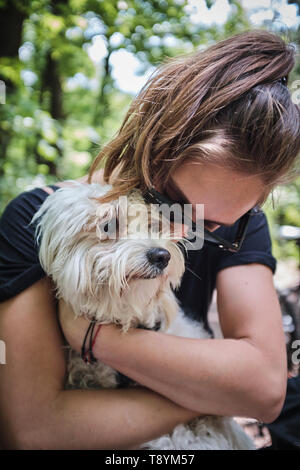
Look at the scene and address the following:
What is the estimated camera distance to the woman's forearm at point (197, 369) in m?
1.42

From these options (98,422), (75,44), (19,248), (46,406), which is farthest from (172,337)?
(75,44)

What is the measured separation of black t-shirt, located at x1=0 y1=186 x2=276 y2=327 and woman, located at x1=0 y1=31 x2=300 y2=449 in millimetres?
14

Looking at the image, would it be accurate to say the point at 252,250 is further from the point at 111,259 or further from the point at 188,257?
the point at 111,259

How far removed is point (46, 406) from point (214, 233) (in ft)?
3.40

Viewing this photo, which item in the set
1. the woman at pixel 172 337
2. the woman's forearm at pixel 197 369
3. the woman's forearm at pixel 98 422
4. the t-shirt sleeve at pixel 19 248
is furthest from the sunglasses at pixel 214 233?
the woman's forearm at pixel 98 422

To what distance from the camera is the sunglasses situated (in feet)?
5.08

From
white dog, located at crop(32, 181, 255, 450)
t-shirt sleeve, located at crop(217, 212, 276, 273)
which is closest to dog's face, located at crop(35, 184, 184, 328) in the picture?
white dog, located at crop(32, 181, 255, 450)

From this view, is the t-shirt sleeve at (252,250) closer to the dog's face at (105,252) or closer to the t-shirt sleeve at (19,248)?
the dog's face at (105,252)

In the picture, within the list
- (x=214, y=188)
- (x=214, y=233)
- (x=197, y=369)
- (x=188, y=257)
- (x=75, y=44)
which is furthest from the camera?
(x=75, y=44)

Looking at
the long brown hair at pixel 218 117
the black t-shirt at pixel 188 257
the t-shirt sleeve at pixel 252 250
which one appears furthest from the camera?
the t-shirt sleeve at pixel 252 250

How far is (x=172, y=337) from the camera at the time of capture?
4.94 ft

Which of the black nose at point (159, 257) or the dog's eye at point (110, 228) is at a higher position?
the dog's eye at point (110, 228)

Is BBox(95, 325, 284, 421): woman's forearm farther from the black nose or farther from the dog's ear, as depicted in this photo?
the dog's ear

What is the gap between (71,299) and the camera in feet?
4.97
